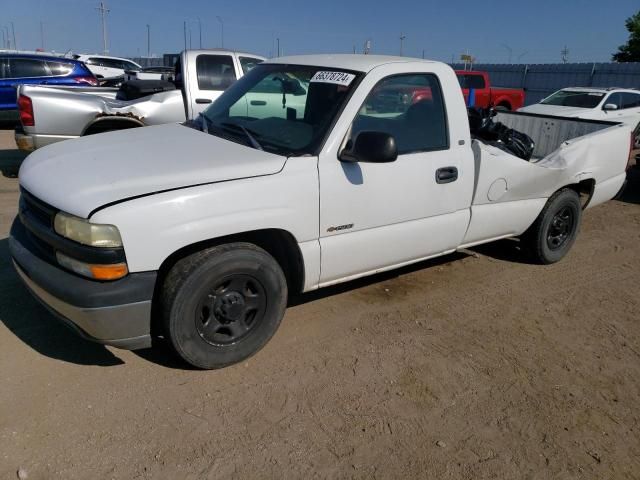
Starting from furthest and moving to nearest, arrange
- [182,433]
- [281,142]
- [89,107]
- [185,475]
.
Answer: [89,107] → [281,142] → [182,433] → [185,475]

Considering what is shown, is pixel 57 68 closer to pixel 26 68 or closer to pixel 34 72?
pixel 34 72

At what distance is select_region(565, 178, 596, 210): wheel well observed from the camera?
539cm

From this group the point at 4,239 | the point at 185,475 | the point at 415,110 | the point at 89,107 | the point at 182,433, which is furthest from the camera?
the point at 89,107

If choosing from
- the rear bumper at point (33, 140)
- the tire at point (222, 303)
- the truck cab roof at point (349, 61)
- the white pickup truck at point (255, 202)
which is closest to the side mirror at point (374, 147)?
the white pickup truck at point (255, 202)

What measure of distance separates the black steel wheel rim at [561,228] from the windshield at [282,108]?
2756mm

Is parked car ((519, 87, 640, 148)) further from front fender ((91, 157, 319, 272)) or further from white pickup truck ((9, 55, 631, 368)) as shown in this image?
front fender ((91, 157, 319, 272))

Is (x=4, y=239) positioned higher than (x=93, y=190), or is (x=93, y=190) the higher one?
(x=93, y=190)

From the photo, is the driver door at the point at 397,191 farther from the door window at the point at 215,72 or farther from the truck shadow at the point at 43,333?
the door window at the point at 215,72

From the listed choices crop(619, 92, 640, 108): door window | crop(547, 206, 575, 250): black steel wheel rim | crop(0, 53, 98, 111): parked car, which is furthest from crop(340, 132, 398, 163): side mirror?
crop(619, 92, 640, 108): door window

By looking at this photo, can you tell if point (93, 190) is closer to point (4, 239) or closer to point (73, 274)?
point (73, 274)

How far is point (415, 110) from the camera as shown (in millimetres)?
3928

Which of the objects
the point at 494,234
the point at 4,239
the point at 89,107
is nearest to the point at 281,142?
the point at 494,234

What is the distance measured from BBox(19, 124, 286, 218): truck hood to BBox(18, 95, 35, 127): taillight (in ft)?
12.7

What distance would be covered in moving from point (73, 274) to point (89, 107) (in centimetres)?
511
